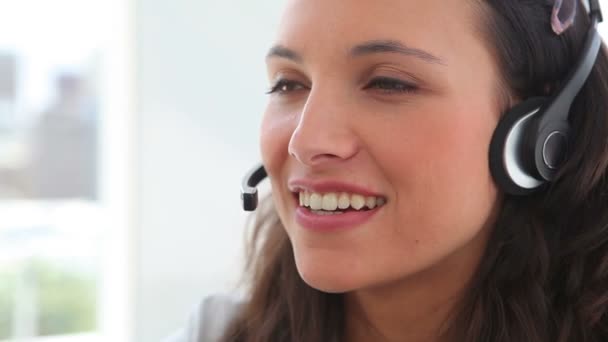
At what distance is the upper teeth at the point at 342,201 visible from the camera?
2.79 feet

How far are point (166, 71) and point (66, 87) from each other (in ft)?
1.64

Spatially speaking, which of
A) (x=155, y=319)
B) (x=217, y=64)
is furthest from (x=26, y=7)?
(x=155, y=319)

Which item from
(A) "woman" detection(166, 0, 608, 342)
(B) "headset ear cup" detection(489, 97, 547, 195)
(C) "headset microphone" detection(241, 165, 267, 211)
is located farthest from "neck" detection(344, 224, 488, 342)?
(C) "headset microphone" detection(241, 165, 267, 211)

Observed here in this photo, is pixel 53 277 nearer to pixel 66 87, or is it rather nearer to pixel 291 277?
pixel 66 87

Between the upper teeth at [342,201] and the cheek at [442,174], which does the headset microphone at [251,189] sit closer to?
the upper teeth at [342,201]

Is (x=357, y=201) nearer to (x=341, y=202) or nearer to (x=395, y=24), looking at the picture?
(x=341, y=202)

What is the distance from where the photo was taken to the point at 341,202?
857mm

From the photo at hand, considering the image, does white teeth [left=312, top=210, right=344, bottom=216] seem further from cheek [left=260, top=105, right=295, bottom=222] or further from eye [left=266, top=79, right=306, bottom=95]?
eye [left=266, top=79, right=306, bottom=95]

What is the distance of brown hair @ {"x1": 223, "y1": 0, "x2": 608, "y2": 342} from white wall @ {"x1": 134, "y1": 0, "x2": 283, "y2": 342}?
41.9 inches

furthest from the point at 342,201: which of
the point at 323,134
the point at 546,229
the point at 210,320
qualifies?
the point at 210,320

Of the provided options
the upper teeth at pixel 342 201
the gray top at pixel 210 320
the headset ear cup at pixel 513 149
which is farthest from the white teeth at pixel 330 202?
the gray top at pixel 210 320

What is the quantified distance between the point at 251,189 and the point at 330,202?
18cm

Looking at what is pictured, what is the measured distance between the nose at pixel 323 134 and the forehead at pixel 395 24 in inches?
2.9

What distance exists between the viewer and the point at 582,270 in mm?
878
